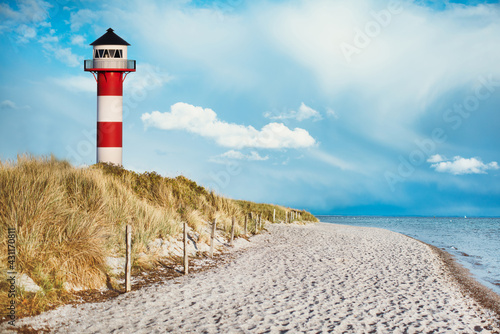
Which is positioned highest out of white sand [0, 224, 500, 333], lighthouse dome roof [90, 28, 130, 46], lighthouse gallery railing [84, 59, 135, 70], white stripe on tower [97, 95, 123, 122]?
lighthouse dome roof [90, 28, 130, 46]

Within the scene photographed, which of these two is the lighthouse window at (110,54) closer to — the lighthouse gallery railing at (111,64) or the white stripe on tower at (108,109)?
the lighthouse gallery railing at (111,64)

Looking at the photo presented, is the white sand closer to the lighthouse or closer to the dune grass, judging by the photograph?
the dune grass

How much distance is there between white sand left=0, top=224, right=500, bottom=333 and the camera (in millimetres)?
6320

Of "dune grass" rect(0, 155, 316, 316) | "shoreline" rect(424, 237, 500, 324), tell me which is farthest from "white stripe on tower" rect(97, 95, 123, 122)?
"shoreline" rect(424, 237, 500, 324)

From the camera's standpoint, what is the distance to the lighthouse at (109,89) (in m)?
21.3

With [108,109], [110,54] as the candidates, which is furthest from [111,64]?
[108,109]

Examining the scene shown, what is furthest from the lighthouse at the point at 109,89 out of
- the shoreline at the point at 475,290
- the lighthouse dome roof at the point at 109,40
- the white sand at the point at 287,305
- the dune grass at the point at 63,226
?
the shoreline at the point at 475,290

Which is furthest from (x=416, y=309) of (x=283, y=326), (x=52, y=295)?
(x=52, y=295)

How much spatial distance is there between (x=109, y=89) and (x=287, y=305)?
18.6 meters

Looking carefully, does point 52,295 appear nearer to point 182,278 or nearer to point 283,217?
point 182,278

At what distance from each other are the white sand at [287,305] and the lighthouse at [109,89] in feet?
41.7

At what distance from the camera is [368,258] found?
1409 centimetres

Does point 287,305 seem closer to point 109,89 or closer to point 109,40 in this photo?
point 109,89

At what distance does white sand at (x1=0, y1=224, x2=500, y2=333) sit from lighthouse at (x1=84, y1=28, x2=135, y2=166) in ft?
41.7
